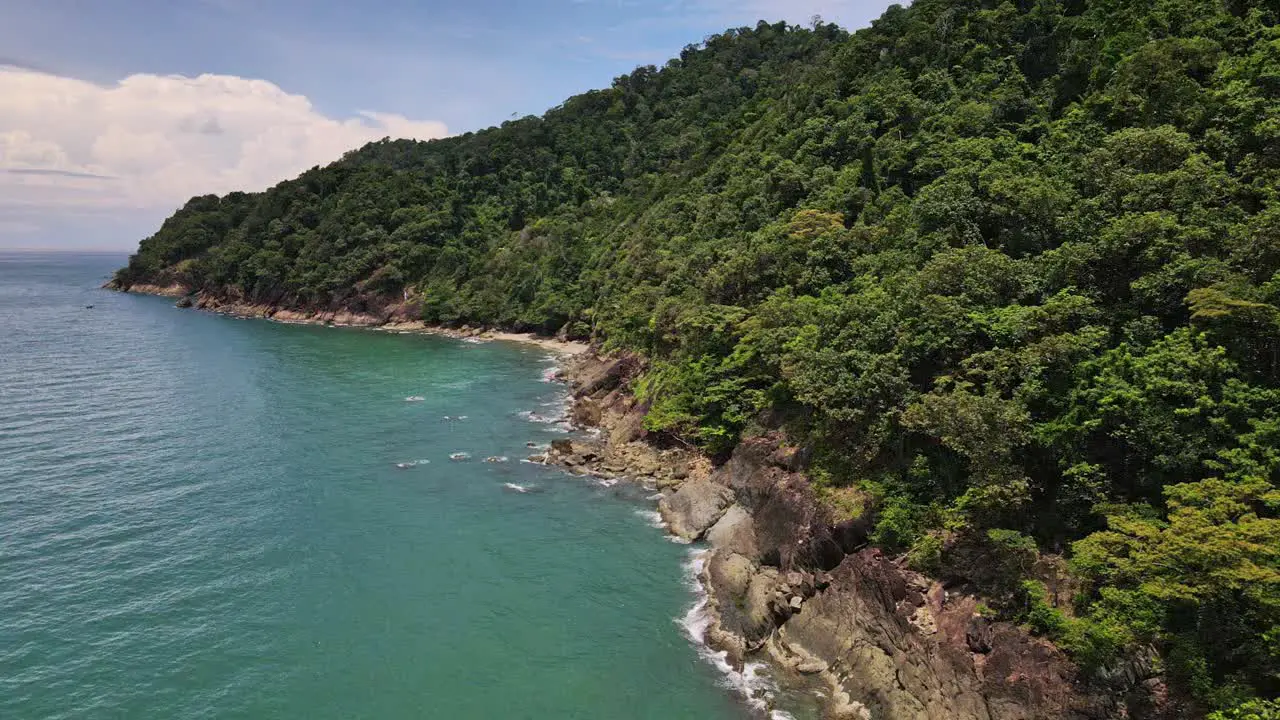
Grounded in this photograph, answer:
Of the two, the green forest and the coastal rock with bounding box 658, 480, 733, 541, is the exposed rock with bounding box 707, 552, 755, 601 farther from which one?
the green forest

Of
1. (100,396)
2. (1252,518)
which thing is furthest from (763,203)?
(100,396)

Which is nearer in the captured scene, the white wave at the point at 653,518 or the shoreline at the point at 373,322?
the white wave at the point at 653,518

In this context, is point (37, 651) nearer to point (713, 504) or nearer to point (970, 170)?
point (713, 504)

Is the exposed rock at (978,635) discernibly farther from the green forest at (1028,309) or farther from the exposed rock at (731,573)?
the exposed rock at (731,573)

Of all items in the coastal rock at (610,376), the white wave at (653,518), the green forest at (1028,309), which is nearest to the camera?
the green forest at (1028,309)

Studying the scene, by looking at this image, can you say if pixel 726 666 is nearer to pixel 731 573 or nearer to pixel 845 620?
pixel 845 620

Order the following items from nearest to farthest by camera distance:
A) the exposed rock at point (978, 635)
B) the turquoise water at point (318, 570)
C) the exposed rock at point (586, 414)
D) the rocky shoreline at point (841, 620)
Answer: the rocky shoreline at point (841, 620) → the exposed rock at point (978, 635) → the turquoise water at point (318, 570) → the exposed rock at point (586, 414)

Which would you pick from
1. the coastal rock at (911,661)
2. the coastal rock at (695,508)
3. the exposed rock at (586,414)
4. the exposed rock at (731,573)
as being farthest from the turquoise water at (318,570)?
the coastal rock at (911,661)
